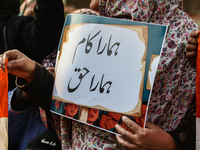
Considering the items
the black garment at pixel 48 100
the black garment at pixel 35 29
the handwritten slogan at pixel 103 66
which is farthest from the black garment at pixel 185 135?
the black garment at pixel 35 29

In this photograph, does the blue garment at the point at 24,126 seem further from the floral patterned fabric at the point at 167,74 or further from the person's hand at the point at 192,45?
the person's hand at the point at 192,45

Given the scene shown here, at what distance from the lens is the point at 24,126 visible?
1.55 m

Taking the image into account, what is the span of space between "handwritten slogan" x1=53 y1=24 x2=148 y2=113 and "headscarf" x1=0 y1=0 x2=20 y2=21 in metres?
0.82

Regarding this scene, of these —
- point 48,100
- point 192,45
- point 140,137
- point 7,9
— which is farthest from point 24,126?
point 192,45

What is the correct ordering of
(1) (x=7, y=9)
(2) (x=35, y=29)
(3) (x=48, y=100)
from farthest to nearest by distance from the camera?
(1) (x=7, y=9) < (2) (x=35, y=29) < (3) (x=48, y=100)

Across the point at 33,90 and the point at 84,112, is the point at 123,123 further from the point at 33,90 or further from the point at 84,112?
Answer: the point at 33,90

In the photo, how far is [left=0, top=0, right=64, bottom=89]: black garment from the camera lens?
4.71 feet

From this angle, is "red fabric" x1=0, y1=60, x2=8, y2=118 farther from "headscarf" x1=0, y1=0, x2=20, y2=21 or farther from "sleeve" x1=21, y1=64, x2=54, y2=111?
"headscarf" x1=0, y1=0, x2=20, y2=21

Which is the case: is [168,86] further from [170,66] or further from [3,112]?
[3,112]

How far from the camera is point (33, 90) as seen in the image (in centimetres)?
105

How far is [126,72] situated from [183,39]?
0.25 meters

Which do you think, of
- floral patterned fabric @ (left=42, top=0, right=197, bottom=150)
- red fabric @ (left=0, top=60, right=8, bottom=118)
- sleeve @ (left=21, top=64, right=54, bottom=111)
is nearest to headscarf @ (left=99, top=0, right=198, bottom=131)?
floral patterned fabric @ (left=42, top=0, right=197, bottom=150)

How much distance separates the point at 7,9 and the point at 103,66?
1.07 m

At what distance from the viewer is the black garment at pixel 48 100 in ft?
3.14
